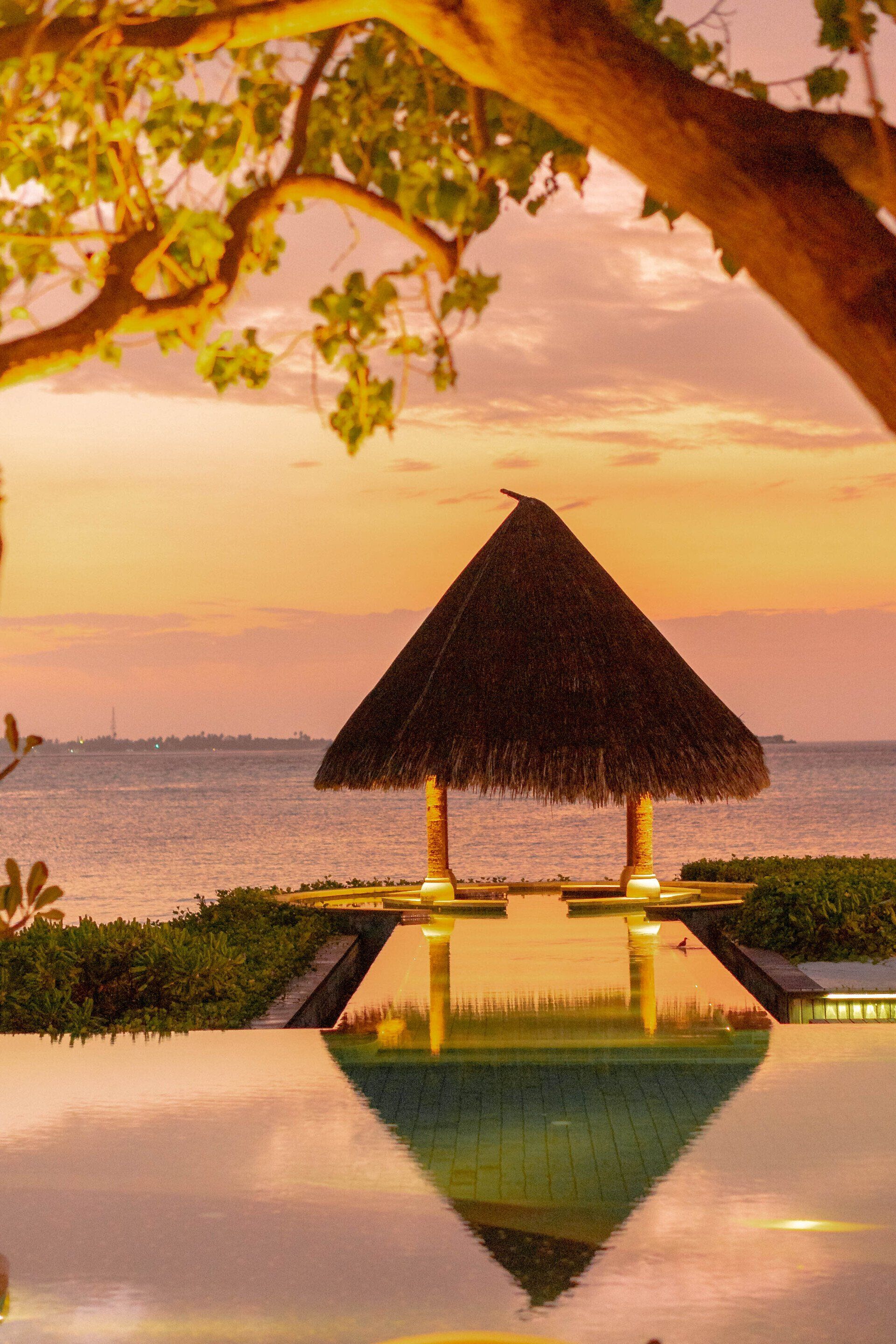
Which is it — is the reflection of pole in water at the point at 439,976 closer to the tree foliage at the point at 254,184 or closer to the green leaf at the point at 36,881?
the tree foliage at the point at 254,184

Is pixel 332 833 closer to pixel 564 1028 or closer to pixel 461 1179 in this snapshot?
pixel 564 1028

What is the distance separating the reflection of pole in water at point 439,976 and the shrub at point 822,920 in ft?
7.01

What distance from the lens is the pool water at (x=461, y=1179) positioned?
11.5 feet

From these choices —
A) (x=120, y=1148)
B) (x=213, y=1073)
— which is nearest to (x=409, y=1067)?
(x=213, y=1073)

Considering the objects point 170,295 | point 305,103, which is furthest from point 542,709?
point 170,295

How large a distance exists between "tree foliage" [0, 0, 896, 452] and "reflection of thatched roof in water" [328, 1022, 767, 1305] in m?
2.36

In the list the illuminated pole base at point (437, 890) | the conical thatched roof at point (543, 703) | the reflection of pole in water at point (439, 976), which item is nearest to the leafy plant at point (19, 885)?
the reflection of pole in water at point (439, 976)

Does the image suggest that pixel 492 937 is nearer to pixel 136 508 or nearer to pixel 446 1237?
pixel 446 1237

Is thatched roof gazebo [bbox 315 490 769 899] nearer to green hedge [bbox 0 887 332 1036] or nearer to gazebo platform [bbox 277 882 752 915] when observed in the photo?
gazebo platform [bbox 277 882 752 915]

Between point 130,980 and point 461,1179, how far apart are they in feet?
13.1

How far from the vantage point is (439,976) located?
8.51 m

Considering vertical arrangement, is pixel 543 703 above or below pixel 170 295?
below

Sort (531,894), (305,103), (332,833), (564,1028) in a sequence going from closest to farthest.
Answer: (305,103)
(564,1028)
(531,894)
(332,833)

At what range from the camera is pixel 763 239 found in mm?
2232
